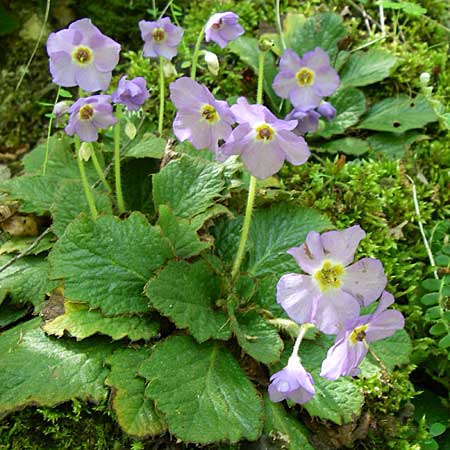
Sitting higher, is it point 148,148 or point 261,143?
point 261,143

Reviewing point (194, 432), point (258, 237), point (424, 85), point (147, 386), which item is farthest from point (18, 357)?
point (424, 85)

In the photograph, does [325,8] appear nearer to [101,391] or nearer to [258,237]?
[258,237]

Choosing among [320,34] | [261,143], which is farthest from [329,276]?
[320,34]

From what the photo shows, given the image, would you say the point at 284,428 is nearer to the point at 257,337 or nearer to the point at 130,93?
the point at 257,337

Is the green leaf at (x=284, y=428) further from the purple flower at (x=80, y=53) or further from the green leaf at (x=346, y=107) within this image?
the green leaf at (x=346, y=107)

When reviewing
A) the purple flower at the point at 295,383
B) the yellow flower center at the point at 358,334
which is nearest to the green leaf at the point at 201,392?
the purple flower at the point at 295,383

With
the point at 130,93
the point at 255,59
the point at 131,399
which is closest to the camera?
the point at 131,399

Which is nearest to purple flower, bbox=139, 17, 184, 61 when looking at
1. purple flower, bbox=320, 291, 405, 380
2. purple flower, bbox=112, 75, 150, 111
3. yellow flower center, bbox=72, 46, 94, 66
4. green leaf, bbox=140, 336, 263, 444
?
purple flower, bbox=112, 75, 150, 111

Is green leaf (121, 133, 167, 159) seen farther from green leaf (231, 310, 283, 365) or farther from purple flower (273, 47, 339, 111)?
green leaf (231, 310, 283, 365)
